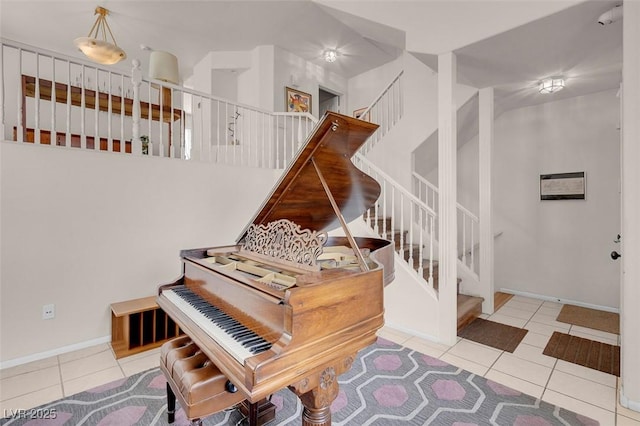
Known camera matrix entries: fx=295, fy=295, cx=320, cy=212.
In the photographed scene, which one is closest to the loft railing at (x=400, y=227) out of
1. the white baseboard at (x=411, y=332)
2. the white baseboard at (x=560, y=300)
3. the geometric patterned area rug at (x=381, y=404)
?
the white baseboard at (x=411, y=332)

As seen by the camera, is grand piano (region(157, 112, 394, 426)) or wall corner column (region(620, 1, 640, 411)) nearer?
grand piano (region(157, 112, 394, 426))

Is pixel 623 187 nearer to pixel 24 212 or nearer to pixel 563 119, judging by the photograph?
pixel 563 119

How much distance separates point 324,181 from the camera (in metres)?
1.76

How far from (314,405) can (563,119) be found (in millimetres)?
5006

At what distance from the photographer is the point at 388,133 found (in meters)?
4.69

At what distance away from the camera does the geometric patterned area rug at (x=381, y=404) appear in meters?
1.80

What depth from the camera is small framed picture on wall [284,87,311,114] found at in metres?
5.22

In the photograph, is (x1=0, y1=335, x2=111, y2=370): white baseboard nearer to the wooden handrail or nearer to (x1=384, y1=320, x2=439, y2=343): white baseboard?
the wooden handrail

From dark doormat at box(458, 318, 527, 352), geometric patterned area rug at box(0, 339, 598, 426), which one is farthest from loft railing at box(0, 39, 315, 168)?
dark doormat at box(458, 318, 527, 352)

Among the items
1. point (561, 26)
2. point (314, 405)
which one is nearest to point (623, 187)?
point (561, 26)

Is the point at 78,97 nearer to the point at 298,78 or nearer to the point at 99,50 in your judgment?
the point at 99,50

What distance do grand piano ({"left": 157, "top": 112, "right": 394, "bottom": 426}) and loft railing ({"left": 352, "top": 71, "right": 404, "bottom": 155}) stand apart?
303 cm

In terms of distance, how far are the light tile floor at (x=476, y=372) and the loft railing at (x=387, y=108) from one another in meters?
3.15

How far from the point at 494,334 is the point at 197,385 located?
3068mm
